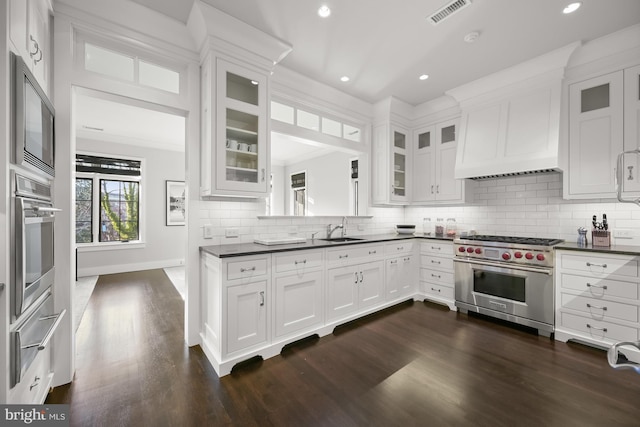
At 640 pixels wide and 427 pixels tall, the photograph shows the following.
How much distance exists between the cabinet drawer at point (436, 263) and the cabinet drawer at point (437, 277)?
6 cm

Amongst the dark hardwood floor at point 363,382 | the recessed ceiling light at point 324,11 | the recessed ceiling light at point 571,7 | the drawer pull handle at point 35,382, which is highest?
the recessed ceiling light at point 324,11

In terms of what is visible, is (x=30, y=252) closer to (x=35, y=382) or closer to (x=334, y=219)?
(x=35, y=382)

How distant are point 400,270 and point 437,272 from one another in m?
0.55

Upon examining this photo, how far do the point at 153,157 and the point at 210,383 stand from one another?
562 cm

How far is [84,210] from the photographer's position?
5535 millimetres

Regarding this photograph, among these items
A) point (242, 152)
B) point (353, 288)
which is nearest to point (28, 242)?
point (242, 152)

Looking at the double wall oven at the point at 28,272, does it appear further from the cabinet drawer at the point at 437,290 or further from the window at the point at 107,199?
the window at the point at 107,199

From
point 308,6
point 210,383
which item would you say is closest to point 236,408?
point 210,383

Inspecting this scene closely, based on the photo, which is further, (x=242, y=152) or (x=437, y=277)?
(x=437, y=277)

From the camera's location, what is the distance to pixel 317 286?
274cm

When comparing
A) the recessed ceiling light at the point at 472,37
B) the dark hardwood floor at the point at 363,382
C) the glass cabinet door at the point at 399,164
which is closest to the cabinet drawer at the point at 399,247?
the glass cabinet door at the point at 399,164

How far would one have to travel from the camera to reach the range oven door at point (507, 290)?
9.16 ft

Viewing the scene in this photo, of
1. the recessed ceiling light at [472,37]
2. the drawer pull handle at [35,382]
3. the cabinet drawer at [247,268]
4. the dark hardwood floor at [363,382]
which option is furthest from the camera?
the recessed ceiling light at [472,37]

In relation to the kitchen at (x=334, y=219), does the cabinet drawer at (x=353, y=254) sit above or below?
below
